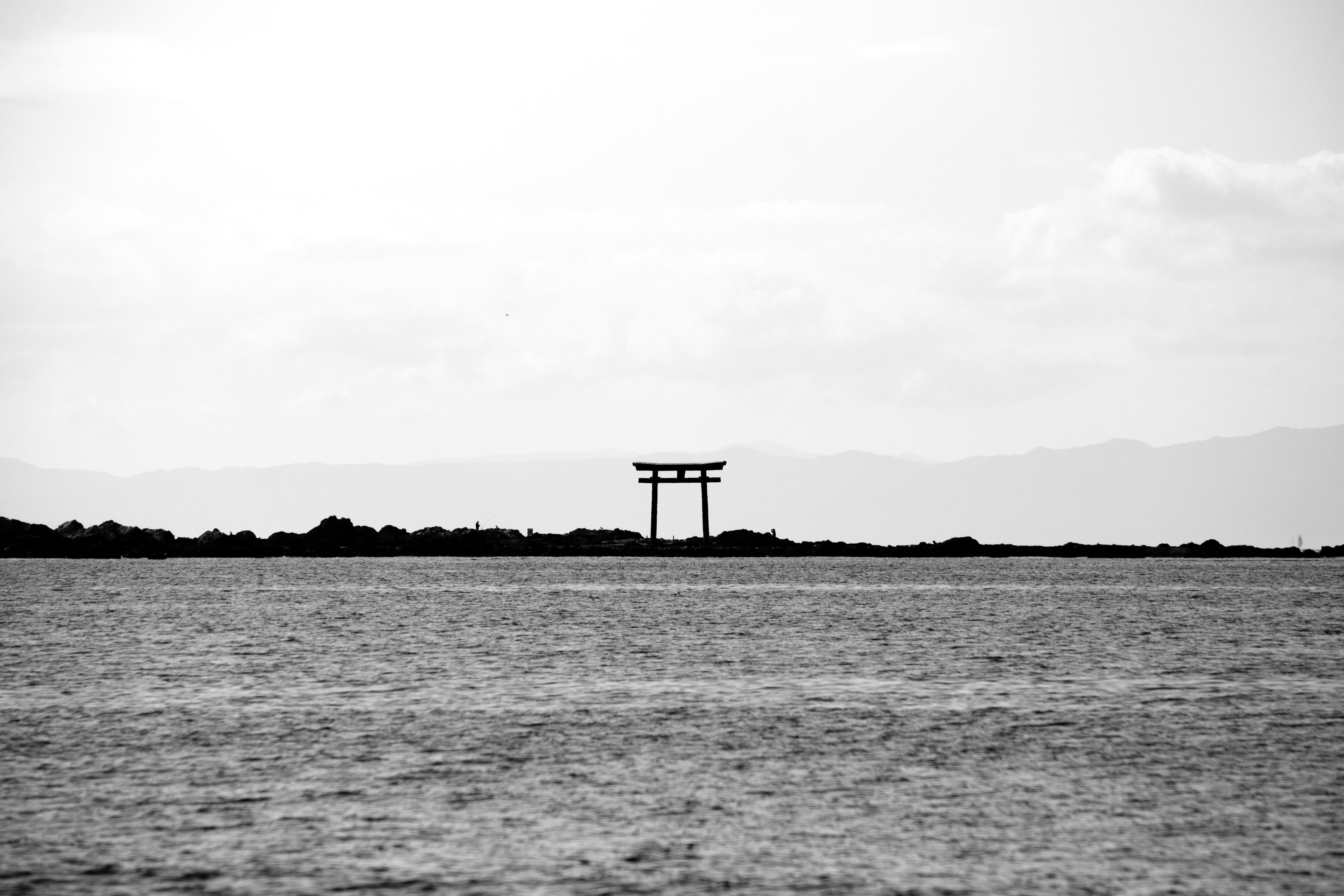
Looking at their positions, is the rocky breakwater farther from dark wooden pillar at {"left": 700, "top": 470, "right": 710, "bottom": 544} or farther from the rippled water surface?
the rippled water surface

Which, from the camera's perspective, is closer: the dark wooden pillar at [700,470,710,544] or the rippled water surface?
the rippled water surface

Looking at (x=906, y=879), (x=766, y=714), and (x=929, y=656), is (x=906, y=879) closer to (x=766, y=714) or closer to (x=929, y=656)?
(x=766, y=714)

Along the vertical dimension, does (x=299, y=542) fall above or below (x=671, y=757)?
above

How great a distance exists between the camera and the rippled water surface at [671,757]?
13.0 metres

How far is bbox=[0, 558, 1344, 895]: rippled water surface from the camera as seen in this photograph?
13.0m

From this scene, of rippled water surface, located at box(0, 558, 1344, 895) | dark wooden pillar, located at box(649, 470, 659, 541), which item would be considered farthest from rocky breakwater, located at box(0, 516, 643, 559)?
rippled water surface, located at box(0, 558, 1344, 895)

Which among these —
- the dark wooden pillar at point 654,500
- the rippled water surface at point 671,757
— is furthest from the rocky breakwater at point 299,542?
the rippled water surface at point 671,757

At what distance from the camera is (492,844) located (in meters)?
13.7

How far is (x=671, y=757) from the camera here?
18672 millimetres

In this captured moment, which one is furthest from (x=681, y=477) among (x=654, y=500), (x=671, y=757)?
(x=671, y=757)

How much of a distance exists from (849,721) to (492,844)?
931 centimetres

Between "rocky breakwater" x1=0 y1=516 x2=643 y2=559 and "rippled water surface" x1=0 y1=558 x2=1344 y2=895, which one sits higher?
"rocky breakwater" x1=0 y1=516 x2=643 y2=559

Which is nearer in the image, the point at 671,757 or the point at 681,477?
the point at 671,757

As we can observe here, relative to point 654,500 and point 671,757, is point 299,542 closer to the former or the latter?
point 654,500
